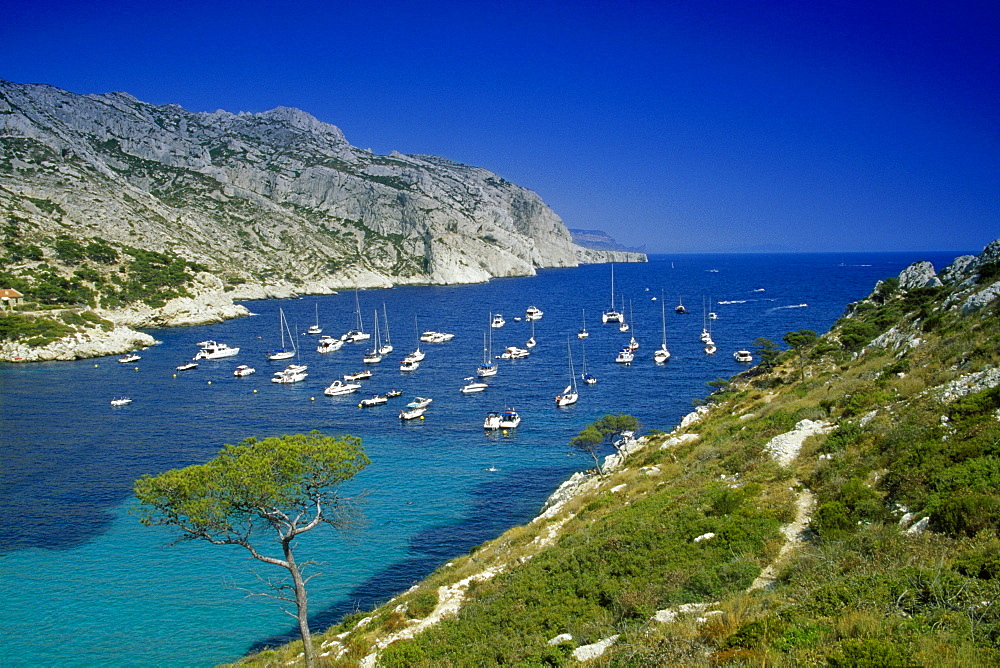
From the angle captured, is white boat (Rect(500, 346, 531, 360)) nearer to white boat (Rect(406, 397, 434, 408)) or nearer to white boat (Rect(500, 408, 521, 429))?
white boat (Rect(406, 397, 434, 408))

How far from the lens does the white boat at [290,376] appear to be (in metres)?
72.2

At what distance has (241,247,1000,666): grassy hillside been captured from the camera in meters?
9.09

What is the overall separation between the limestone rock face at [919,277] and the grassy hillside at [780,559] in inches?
1207

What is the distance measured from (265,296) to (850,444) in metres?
158

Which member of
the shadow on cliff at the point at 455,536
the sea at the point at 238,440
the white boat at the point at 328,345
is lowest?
the shadow on cliff at the point at 455,536

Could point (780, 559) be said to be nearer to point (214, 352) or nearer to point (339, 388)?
point (339, 388)

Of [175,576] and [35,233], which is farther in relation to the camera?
[35,233]

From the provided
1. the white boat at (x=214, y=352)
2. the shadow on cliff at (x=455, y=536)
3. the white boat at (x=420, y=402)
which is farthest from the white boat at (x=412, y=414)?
the white boat at (x=214, y=352)

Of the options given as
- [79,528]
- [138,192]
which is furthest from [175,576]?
[138,192]

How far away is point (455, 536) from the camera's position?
105 feet

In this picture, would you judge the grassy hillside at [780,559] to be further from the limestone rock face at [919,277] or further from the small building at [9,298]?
the small building at [9,298]

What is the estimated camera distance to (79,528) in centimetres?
3331

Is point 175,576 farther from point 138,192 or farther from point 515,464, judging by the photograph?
point 138,192

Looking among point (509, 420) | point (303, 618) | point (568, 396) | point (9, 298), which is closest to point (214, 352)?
point (9, 298)
